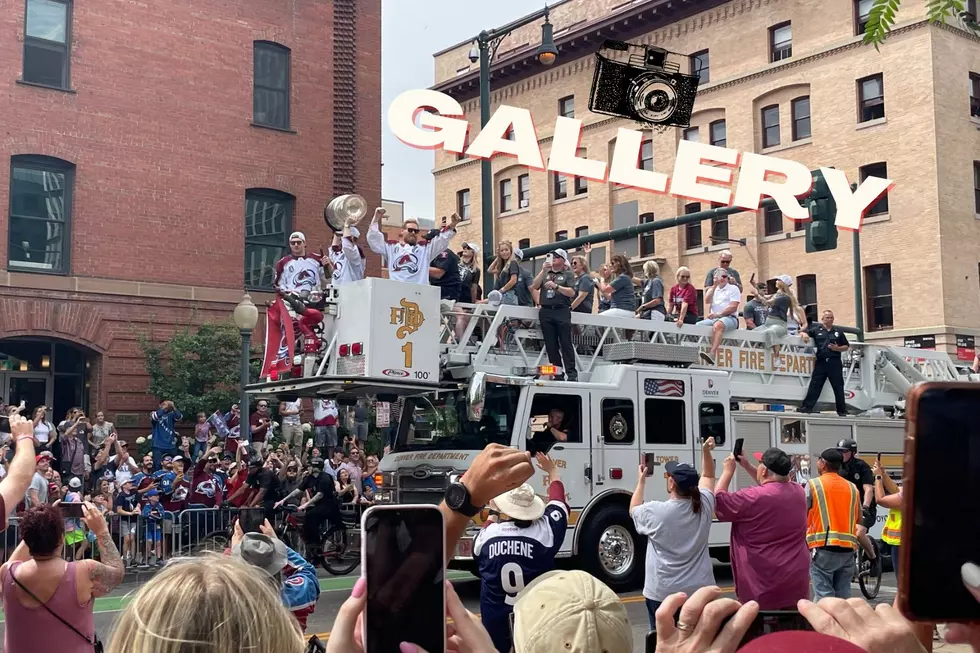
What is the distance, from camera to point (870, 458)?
15633 mm

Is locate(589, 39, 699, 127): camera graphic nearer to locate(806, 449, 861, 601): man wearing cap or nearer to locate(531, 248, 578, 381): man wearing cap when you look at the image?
locate(531, 248, 578, 381): man wearing cap

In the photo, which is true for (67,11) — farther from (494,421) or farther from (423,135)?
(494,421)

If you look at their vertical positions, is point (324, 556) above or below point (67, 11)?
below

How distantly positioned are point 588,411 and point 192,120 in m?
13.9

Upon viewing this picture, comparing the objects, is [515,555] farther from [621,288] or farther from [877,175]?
[877,175]

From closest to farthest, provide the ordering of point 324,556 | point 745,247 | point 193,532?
point 324,556 < point 193,532 < point 745,247

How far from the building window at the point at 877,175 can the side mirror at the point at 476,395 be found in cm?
2613

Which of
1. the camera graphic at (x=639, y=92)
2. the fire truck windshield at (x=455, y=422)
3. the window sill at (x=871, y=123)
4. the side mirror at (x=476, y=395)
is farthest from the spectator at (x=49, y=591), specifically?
the window sill at (x=871, y=123)

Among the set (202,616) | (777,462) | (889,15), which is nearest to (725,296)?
(777,462)

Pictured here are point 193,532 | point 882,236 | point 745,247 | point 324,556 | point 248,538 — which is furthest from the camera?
point 745,247

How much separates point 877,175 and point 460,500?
114ft

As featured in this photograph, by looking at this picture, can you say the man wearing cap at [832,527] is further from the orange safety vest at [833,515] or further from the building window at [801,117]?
the building window at [801,117]

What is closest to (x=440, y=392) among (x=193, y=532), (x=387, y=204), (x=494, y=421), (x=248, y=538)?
(x=494, y=421)

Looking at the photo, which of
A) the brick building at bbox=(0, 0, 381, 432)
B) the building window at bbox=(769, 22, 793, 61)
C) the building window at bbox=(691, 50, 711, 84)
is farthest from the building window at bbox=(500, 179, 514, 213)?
the brick building at bbox=(0, 0, 381, 432)
